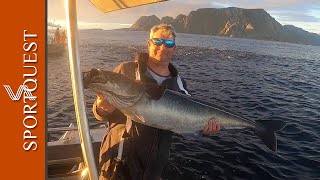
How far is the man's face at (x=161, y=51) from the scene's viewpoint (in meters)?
4.26

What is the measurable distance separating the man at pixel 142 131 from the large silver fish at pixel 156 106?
0.70 feet

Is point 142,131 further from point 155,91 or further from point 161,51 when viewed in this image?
point 161,51

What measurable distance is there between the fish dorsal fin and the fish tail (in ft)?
6.49

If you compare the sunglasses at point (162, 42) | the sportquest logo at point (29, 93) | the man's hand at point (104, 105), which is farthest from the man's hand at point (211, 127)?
the sportquest logo at point (29, 93)

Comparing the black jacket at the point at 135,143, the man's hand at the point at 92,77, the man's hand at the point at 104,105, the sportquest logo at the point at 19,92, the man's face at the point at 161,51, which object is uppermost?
the man's face at the point at 161,51

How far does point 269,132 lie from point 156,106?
2218 mm

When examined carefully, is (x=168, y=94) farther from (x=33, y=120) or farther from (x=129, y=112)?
(x=33, y=120)

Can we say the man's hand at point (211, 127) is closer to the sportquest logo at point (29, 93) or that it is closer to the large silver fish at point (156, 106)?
the large silver fish at point (156, 106)

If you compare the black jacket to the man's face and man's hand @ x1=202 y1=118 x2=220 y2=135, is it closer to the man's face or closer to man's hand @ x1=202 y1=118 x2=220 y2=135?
the man's face

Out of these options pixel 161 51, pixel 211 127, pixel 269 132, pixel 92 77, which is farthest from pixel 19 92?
pixel 269 132

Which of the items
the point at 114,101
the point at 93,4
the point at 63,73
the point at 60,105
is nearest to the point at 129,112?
the point at 114,101

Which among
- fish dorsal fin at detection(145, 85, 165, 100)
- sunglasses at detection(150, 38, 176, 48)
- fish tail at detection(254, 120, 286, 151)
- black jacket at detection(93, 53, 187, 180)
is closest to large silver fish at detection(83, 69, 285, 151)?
fish dorsal fin at detection(145, 85, 165, 100)

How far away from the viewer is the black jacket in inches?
165

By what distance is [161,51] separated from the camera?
4.25m
